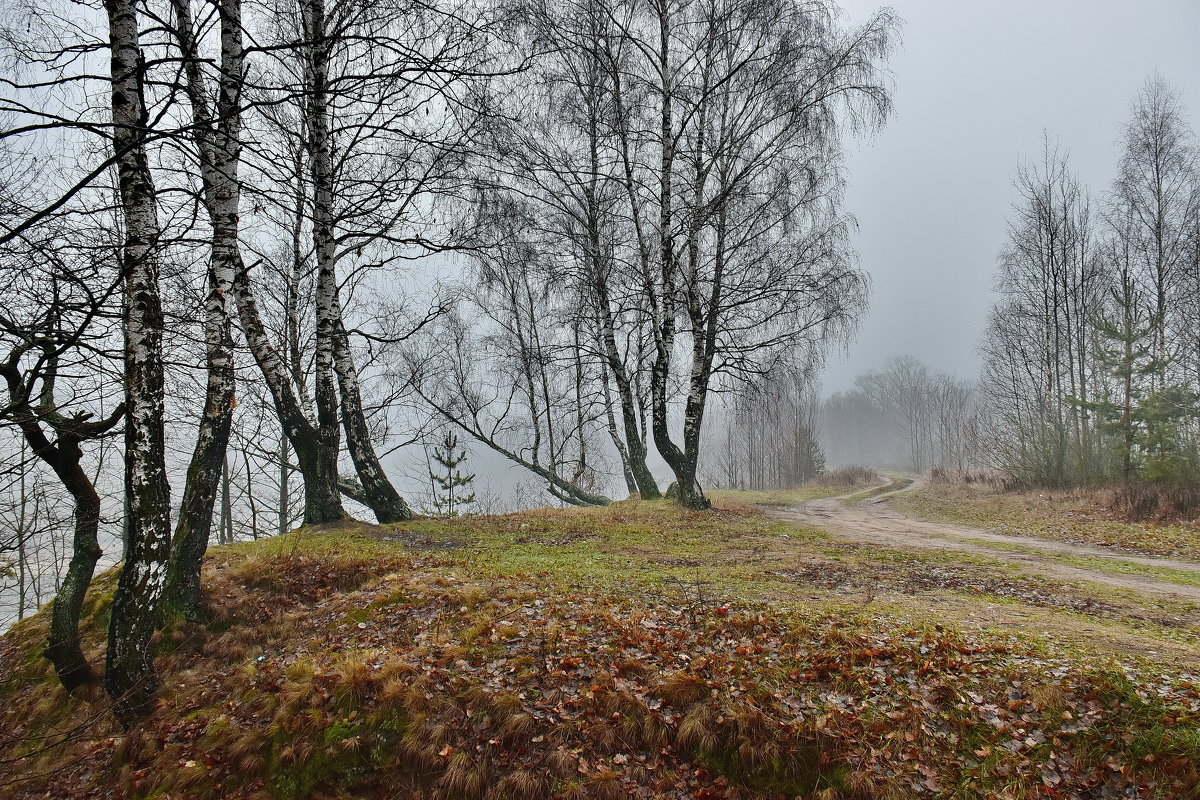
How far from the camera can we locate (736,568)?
8.30 meters

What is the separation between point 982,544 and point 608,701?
437 inches

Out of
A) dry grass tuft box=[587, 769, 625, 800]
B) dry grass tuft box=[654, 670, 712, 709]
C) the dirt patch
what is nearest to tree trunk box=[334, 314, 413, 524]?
the dirt patch

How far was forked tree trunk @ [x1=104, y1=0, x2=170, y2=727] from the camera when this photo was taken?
464 cm

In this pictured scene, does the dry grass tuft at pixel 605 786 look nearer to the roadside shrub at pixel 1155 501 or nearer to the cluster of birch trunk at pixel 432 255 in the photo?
the cluster of birch trunk at pixel 432 255

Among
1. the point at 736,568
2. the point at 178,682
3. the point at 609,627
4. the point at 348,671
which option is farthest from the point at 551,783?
the point at 736,568

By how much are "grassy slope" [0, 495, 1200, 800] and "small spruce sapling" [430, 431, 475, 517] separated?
Result: 41.1 feet

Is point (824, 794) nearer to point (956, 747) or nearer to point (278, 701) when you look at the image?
point (956, 747)

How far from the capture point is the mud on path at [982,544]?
8516mm

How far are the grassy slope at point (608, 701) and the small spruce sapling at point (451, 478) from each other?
12.5 metres

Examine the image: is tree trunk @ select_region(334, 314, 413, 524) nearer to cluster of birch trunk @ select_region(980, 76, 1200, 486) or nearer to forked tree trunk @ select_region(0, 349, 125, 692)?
forked tree trunk @ select_region(0, 349, 125, 692)

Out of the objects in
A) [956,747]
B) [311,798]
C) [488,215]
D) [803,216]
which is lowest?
[311,798]

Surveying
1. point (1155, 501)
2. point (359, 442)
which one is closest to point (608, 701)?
point (359, 442)

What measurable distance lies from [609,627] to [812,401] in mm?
46825

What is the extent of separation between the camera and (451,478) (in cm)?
2117
